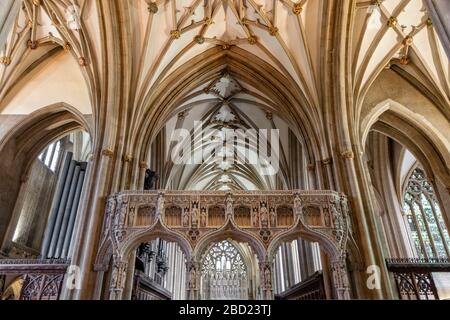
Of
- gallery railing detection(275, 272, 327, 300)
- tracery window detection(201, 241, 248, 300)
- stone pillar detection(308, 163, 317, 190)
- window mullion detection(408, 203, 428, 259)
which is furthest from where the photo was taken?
tracery window detection(201, 241, 248, 300)

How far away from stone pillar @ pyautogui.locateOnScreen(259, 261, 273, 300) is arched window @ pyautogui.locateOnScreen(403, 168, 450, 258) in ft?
36.5

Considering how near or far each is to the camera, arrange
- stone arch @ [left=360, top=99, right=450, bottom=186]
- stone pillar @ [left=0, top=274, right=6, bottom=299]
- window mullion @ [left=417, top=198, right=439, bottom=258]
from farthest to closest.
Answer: window mullion @ [left=417, top=198, right=439, bottom=258] → stone arch @ [left=360, top=99, right=450, bottom=186] → stone pillar @ [left=0, top=274, right=6, bottom=299]

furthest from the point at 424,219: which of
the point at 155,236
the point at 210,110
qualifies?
the point at 155,236

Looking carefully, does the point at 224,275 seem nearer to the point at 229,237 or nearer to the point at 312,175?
the point at 312,175

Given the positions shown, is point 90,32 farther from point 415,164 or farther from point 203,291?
point 203,291

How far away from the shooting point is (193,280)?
7.00 meters

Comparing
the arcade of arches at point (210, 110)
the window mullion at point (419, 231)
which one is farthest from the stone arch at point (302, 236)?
the window mullion at point (419, 231)

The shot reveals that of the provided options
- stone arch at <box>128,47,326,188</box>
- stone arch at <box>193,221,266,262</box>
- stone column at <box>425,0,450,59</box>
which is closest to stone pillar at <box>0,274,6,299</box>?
stone arch at <box>128,47,326,188</box>

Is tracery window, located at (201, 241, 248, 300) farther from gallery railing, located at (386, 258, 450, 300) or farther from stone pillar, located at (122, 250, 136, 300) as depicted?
gallery railing, located at (386, 258, 450, 300)

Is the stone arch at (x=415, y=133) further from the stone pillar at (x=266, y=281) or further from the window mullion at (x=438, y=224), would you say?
the window mullion at (x=438, y=224)

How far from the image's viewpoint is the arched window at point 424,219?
14.8 m

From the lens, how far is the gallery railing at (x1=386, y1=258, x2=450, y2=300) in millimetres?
8086

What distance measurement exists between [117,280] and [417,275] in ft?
26.1
